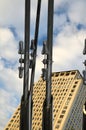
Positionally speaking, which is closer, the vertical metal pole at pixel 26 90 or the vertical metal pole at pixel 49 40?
the vertical metal pole at pixel 26 90

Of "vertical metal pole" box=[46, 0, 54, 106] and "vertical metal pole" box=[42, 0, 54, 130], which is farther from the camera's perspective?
"vertical metal pole" box=[46, 0, 54, 106]

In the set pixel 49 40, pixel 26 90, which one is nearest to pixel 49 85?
pixel 26 90

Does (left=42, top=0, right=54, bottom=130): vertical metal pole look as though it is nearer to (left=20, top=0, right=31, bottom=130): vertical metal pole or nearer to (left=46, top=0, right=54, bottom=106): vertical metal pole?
(left=46, top=0, right=54, bottom=106): vertical metal pole

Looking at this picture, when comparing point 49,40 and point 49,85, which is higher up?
point 49,40

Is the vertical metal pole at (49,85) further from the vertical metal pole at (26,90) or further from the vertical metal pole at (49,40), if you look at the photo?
the vertical metal pole at (26,90)

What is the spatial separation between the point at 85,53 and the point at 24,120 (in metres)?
3.07

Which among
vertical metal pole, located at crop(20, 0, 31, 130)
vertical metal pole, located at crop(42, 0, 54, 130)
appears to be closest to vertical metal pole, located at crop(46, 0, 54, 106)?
vertical metal pole, located at crop(42, 0, 54, 130)

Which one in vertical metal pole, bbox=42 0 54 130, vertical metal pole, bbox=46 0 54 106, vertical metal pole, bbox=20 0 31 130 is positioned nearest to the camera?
vertical metal pole, bbox=42 0 54 130

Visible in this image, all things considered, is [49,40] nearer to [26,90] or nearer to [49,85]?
[49,85]

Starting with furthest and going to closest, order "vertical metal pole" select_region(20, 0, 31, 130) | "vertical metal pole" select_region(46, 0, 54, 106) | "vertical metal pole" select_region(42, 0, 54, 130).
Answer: "vertical metal pole" select_region(46, 0, 54, 106), "vertical metal pole" select_region(20, 0, 31, 130), "vertical metal pole" select_region(42, 0, 54, 130)

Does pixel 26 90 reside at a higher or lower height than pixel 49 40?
lower

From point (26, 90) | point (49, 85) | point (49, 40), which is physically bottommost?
point (26, 90)

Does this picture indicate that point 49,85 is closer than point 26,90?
Yes

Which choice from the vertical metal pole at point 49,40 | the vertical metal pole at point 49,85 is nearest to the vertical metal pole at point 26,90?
the vertical metal pole at point 49,85
